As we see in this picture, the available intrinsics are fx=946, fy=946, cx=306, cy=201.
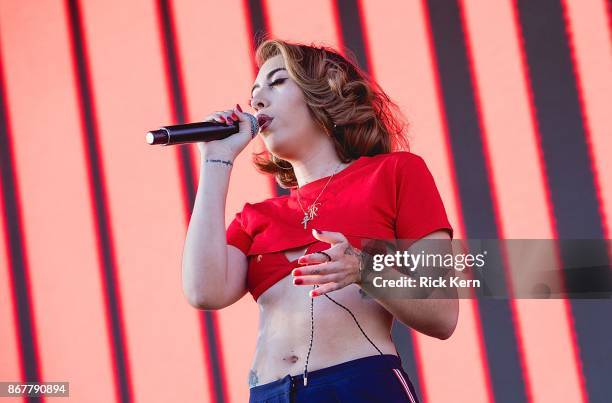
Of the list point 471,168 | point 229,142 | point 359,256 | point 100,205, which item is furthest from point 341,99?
point 100,205

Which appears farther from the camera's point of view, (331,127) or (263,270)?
(331,127)

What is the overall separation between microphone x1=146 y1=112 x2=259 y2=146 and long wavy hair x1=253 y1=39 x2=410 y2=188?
0.13 m

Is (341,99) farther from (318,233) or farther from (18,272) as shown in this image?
(18,272)

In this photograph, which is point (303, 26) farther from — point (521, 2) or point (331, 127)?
point (331, 127)

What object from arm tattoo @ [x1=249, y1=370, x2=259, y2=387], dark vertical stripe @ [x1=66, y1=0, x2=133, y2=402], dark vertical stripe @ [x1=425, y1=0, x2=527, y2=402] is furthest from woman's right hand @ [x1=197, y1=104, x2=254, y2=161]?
dark vertical stripe @ [x1=66, y1=0, x2=133, y2=402]

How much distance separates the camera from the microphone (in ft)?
4.93

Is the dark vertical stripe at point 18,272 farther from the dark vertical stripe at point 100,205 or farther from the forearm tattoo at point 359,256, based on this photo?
the forearm tattoo at point 359,256

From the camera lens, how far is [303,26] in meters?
2.54

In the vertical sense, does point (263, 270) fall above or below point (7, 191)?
below

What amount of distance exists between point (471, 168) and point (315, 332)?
1044 mm

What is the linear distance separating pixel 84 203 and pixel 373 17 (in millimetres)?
931

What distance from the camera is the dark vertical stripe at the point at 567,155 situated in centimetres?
221

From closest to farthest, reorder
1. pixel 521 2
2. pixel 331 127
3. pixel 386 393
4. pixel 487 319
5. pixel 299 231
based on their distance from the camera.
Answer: pixel 386 393, pixel 299 231, pixel 331 127, pixel 487 319, pixel 521 2

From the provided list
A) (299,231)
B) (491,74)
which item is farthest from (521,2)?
(299,231)
